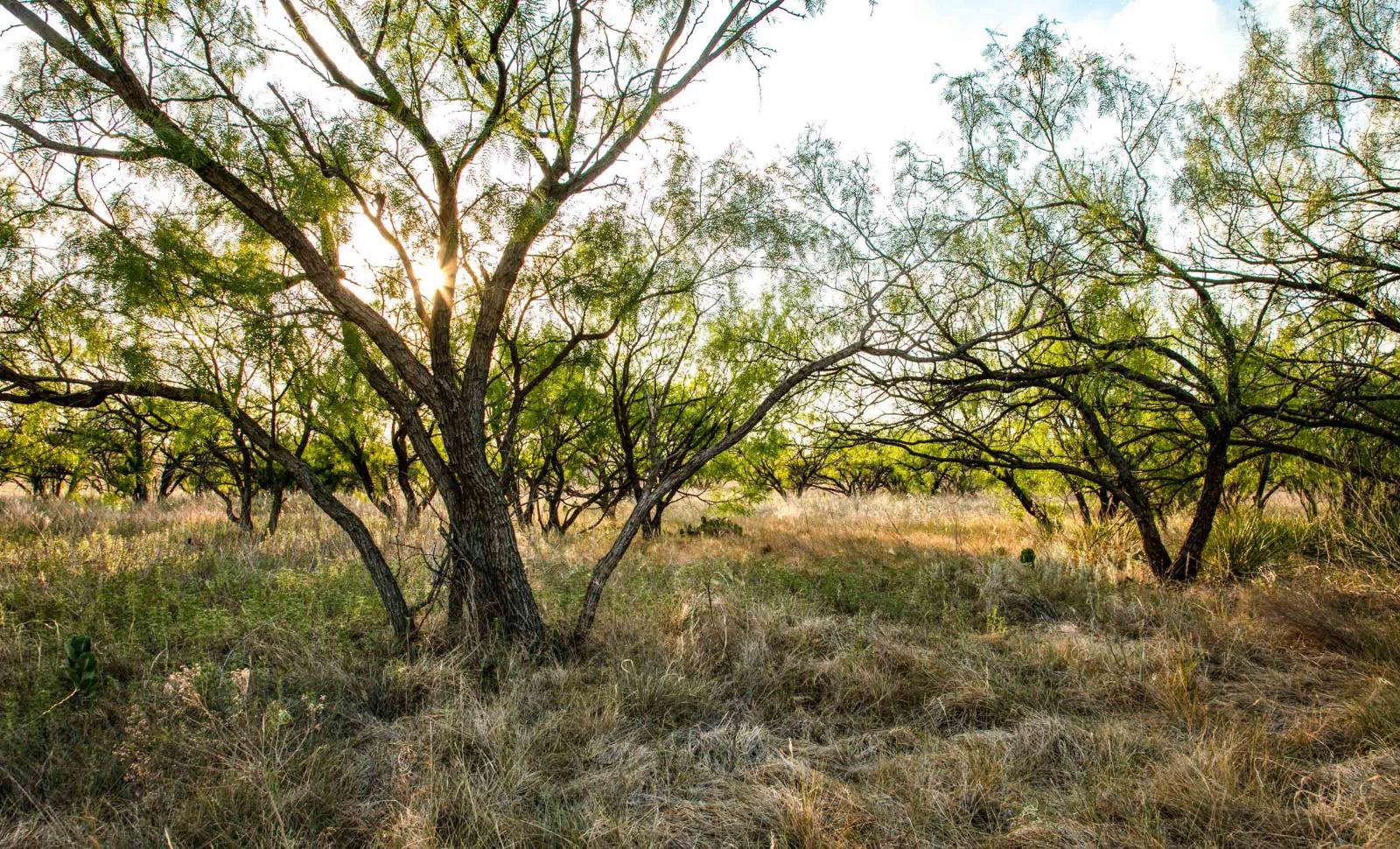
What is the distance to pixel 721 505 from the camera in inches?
383

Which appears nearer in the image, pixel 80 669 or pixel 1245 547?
pixel 80 669

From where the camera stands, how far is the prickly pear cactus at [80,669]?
11.0ft

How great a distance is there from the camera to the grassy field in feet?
7.78

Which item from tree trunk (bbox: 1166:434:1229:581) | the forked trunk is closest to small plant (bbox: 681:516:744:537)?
tree trunk (bbox: 1166:434:1229:581)

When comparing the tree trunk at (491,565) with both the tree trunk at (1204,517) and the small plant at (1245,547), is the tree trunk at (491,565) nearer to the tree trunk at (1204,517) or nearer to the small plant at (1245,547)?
the tree trunk at (1204,517)

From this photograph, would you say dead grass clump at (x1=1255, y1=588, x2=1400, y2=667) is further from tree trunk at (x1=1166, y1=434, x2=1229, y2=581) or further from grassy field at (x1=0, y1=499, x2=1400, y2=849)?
tree trunk at (x1=1166, y1=434, x2=1229, y2=581)

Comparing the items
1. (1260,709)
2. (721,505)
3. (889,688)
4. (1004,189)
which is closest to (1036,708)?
(889,688)

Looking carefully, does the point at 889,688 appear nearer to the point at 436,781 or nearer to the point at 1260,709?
the point at 1260,709

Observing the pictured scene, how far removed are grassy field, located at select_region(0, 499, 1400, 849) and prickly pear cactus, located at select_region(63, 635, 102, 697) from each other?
0.09 meters

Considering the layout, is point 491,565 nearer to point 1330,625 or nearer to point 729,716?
point 729,716

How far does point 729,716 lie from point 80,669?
3605mm

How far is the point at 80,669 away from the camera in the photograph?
11.1 feet

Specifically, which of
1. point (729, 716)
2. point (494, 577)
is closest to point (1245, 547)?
point (729, 716)

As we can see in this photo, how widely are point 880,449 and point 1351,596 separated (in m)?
4.83
